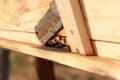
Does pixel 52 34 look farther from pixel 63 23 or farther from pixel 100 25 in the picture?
pixel 100 25

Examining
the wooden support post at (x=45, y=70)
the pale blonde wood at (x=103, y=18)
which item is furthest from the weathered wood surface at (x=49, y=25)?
the wooden support post at (x=45, y=70)

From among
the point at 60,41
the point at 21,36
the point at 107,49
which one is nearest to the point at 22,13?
the point at 21,36

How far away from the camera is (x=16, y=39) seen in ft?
7.06

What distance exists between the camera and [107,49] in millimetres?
1334

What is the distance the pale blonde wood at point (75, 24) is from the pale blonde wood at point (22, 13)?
236 millimetres

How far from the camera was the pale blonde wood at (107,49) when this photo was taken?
1.28 meters

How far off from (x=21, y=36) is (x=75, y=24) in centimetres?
78

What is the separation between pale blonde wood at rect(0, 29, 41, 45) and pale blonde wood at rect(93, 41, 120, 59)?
0.59 metres

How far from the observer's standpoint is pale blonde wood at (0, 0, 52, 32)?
5.63ft

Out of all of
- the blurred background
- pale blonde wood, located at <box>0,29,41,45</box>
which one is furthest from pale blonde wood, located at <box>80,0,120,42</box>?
the blurred background

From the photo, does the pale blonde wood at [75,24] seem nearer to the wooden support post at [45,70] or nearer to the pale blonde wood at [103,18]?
the pale blonde wood at [103,18]

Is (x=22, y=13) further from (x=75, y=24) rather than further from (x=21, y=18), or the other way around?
(x=75, y=24)

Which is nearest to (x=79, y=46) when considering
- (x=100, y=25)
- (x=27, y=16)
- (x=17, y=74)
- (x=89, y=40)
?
(x=89, y=40)

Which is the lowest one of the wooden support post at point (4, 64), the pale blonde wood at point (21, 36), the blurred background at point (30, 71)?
the blurred background at point (30, 71)
